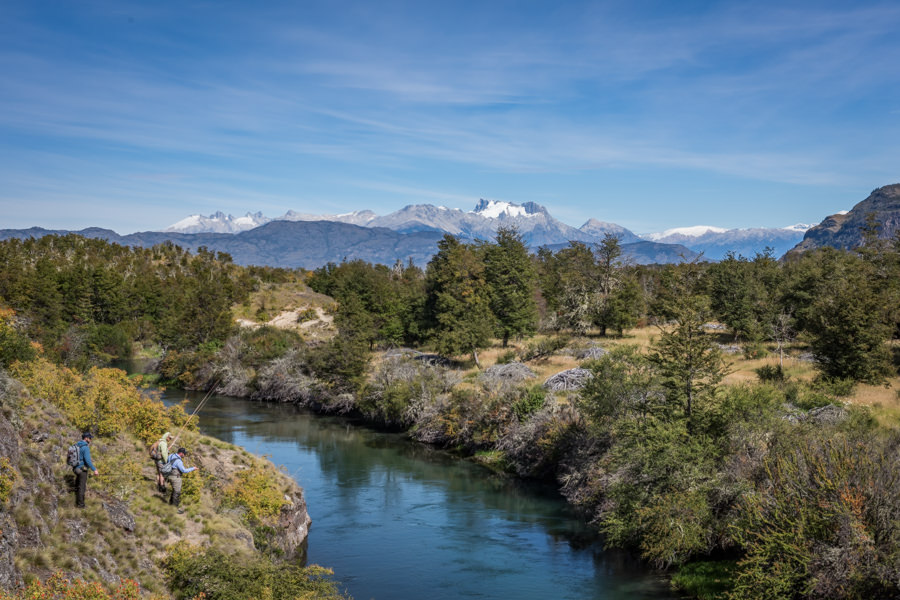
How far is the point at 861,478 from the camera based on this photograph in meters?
21.0

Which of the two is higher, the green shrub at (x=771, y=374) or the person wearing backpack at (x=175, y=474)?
the green shrub at (x=771, y=374)

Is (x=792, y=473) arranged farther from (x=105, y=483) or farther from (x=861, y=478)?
(x=105, y=483)

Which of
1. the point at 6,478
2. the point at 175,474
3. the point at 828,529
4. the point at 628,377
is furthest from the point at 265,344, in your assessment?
Result: the point at 828,529

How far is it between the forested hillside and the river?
181 cm

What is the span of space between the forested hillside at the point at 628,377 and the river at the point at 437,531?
1.81 meters

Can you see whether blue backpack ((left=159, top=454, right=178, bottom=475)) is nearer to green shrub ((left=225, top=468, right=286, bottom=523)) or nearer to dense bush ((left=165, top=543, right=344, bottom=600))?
dense bush ((left=165, top=543, right=344, bottom=600))

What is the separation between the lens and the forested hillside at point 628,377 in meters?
22.0

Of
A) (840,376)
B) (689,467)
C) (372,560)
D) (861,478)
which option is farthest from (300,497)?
(840,376)

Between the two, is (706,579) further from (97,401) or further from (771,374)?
(97,401)

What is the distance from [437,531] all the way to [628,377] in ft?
46.1

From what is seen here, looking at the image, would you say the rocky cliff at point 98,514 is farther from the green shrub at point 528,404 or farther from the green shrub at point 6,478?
the green shrub at point 528,404

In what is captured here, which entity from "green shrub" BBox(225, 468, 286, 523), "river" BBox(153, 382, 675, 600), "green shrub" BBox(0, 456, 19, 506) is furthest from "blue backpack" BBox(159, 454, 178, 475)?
"river" BBox(153, 382, 675, 600)

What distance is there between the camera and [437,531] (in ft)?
105

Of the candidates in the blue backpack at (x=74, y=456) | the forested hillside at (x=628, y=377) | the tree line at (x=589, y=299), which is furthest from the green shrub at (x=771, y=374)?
the blue backpack at (x=74, y=456)
